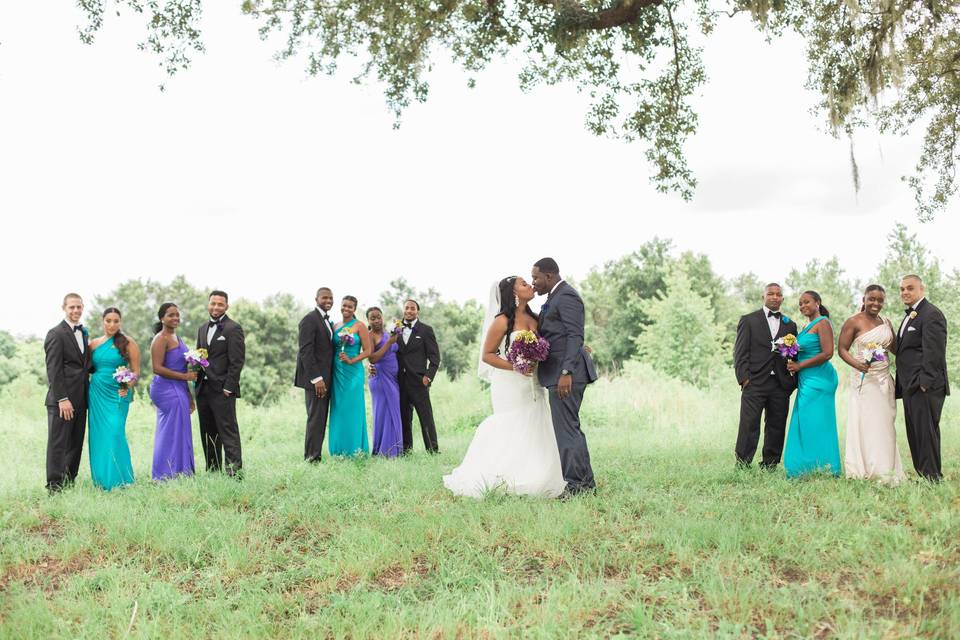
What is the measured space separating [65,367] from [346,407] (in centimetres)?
379

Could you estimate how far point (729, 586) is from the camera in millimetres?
5289

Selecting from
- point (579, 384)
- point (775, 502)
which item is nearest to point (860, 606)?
point (775, 502)

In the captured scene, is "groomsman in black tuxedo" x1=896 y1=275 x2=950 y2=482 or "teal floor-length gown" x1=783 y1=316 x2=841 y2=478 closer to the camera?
"groomsman in black tuxedo" x1=896 y1=275 x2=950 y2=482

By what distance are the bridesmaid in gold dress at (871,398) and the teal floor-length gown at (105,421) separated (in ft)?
28.7

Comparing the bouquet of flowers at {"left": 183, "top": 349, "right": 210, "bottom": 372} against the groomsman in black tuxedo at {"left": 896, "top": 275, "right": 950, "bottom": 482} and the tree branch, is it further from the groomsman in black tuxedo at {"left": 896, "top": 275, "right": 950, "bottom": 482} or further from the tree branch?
the groomsman in black tuxedo at {"left": 896, "top": 275, "right": 950, "bottom": 482}

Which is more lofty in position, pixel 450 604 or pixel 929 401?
pixel 929 401

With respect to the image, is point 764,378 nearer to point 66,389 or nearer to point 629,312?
point 66,389

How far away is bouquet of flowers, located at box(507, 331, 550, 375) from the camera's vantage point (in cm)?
801

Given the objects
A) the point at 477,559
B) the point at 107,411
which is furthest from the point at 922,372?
the point at 107,411

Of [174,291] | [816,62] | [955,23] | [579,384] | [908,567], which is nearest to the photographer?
[908,567]

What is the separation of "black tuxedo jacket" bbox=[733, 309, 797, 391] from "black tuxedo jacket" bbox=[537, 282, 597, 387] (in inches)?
105

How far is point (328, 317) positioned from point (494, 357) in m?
3.63

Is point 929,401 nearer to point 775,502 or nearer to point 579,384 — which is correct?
point 775,502

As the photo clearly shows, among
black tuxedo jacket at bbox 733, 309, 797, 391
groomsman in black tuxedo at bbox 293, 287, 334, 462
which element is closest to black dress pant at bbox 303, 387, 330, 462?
groomsman in black tuxedo at bbox 293, 287, 334, 462
